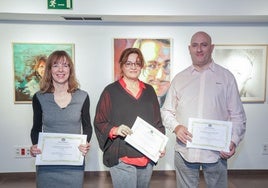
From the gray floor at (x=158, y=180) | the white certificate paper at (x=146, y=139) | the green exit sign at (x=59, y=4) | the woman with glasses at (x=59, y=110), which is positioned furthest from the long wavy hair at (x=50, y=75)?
the gray floor at (x=158, y=180)

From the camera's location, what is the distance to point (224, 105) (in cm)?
200

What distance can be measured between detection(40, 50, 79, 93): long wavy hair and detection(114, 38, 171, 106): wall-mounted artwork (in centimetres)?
185

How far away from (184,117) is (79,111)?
2.67 ft

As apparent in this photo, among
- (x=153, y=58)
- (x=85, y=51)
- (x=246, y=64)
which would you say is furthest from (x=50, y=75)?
(x=246, y=64)

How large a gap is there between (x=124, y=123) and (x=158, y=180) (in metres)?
2.18

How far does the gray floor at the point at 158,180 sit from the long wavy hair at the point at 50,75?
2.10 metres

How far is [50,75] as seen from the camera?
1816 millimetres

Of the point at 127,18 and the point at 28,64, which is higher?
the point at 127,18

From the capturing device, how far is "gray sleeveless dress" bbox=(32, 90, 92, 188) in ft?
5.85

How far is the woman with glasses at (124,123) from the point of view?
6.01 ft

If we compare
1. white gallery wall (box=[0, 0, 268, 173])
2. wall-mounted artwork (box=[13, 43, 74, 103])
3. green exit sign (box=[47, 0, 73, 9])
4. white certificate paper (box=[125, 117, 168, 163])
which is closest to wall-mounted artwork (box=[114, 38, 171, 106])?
white gallery wall (box=[0, 0, 268, 173])

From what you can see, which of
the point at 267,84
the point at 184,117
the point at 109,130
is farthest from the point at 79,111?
the point at 267,84

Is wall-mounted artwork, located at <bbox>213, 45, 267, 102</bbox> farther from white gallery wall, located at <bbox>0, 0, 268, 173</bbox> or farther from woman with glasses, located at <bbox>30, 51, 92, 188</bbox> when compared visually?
woman with glasses, located at <bbox>30, 51, 92, 188</bbox>

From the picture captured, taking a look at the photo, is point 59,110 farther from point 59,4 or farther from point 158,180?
point 158,180
